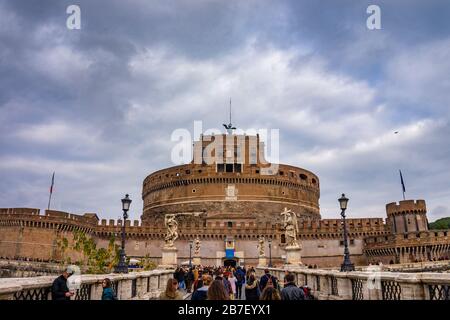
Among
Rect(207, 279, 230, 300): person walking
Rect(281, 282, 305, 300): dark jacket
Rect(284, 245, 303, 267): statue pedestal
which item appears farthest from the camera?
Rect(284, 245, 303, 267): statue pedestal

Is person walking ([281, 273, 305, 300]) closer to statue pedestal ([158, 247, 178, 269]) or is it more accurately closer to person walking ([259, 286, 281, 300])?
person walking ([259, 286, 281, 300])

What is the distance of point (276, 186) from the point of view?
61.8m

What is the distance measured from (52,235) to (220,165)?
2739 cm

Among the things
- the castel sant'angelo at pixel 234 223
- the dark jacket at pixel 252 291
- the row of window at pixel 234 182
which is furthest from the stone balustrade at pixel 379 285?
the row of window at pixel 234 182

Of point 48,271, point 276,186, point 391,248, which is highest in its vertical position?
point 276,186

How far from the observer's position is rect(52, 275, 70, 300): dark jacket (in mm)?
5348

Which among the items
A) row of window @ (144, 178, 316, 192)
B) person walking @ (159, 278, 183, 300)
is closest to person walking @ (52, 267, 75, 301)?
person walking @ (159, 278, 183, 300)

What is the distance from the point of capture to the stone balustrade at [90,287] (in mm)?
4571

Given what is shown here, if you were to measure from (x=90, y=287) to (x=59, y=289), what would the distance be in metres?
2.39

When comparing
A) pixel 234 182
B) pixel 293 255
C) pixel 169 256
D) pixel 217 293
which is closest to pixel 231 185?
pixel 234 182

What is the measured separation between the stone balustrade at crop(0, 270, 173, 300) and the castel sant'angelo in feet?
83.3

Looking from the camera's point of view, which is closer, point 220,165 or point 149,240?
point 149,240
